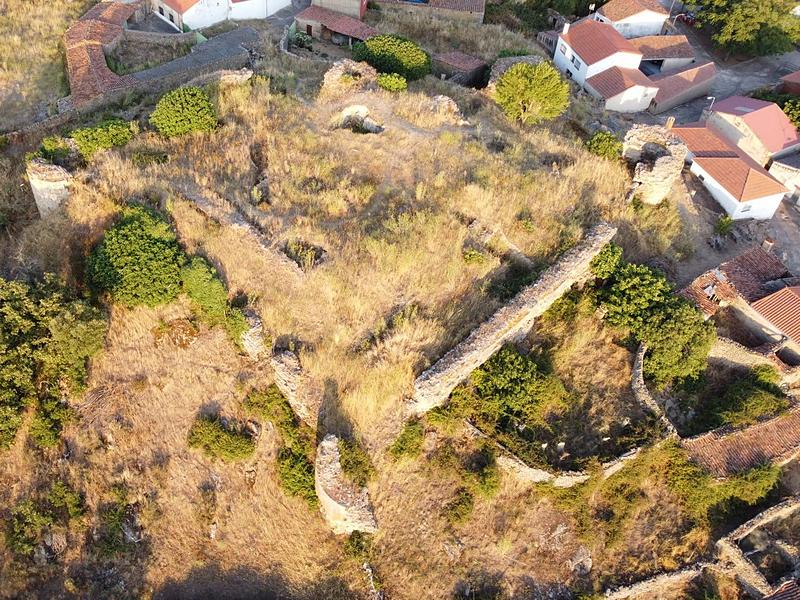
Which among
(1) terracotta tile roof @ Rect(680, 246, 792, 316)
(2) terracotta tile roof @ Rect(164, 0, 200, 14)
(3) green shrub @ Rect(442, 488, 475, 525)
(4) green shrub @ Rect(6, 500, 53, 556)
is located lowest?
(4) green shrub @ Rect(6, 500, 53, 556)

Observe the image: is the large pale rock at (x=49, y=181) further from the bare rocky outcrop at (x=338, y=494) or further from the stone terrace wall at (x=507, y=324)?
the stone terrace wall at (x=507, y=324)

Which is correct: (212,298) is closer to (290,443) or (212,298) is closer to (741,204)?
(290,443)

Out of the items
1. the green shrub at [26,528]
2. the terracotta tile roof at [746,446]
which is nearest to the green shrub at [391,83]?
the terracotta tile roof at [746,446]

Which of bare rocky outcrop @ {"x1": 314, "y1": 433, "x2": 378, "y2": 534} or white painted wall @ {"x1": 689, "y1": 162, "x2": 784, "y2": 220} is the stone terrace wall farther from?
white painted wall @ {"x1": 689, "y1": 162, "x2": 784, "y2": 220}

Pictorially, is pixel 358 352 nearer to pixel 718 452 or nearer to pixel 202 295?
pixel 202 295

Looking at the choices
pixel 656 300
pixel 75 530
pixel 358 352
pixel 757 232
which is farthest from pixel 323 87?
pixel 757 232

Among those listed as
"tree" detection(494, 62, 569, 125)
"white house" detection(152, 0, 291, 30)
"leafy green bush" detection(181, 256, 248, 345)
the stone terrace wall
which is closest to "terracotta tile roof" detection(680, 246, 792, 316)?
the stone terrace wall
